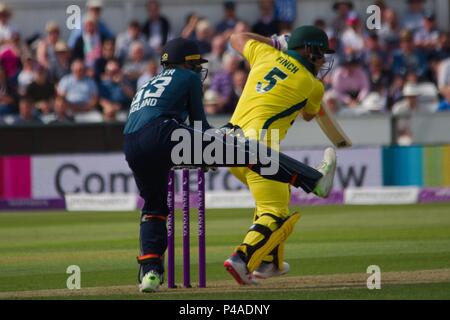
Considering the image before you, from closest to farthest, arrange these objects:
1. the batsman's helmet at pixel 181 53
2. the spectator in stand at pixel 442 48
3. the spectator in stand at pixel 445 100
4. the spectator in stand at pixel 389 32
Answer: the batsman's helmet at pixel 181 53
the spectator in stand at pixel 445 100
the spectator in stand at pixel 442 48
the spectator in stand at pixel 389 32

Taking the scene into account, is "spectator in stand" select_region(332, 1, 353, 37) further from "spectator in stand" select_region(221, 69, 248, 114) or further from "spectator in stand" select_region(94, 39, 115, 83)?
"spectator in stand" select_region(94, 39, 115, 83)

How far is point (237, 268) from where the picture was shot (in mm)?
7656

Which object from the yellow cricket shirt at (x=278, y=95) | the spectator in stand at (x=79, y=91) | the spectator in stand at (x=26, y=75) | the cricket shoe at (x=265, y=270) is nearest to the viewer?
the yellow cricket shirt at (x=278, y=95)

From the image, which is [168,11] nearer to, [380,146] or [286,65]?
[380,146]

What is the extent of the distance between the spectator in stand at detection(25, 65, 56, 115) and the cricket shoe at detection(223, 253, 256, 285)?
9.84m

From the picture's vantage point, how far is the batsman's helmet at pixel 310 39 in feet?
27.0

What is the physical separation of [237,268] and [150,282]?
59cm

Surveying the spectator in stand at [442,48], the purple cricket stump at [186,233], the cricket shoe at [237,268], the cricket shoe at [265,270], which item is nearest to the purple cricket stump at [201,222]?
the purple cricket stump at [186,233]

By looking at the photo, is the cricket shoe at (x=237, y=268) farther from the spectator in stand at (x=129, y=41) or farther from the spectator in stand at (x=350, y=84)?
the spectator in stand at (x=129, y=41)

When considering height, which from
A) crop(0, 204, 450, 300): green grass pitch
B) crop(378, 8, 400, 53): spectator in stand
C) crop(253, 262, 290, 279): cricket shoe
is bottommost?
crop(0, 204, 450, 300): green grass pitch

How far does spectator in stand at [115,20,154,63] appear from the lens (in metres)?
18.0

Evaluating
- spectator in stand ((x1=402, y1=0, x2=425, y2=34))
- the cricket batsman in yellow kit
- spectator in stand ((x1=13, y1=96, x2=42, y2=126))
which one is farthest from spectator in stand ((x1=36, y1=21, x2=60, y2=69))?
the cricket batsman in yellow kit

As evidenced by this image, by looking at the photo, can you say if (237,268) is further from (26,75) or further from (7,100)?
(26,75)

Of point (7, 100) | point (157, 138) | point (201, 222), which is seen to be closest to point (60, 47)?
point (7, 100)
